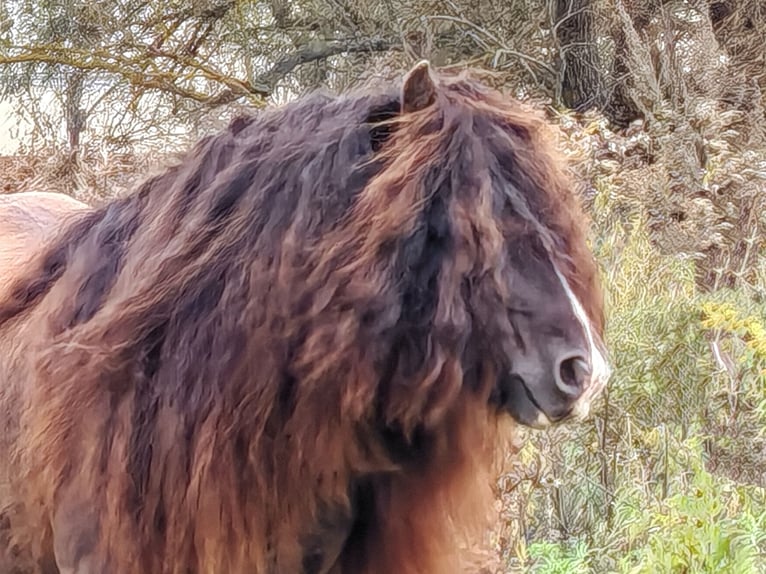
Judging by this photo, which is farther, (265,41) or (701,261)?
A: (265,41)

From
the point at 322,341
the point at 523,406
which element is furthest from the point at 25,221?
the point at 523,406

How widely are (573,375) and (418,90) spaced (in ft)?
1.60

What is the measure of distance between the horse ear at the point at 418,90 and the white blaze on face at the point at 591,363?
0.32 m

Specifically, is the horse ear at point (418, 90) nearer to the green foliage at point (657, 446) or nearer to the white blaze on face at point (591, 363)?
the white blaze on face at point (591, 363)

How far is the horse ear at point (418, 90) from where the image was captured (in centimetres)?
143

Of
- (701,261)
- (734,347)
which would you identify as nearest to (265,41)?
(701,261)

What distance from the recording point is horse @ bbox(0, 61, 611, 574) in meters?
1.37

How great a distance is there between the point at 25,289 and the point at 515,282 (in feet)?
3.77

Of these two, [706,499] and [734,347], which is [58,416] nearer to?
[706,499]

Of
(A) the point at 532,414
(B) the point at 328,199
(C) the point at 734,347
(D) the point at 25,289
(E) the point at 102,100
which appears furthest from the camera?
(E) the point at 102,100

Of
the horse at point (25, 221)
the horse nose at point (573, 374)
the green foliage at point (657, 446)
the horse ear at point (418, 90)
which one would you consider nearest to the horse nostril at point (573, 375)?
the horse nose at point (573, 374)

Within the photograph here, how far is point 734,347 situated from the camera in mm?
3049

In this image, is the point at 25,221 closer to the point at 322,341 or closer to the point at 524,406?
the point at 322,341

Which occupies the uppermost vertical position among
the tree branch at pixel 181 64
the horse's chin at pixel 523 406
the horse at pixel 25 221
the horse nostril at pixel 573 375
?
the horse at pixel 25 221
